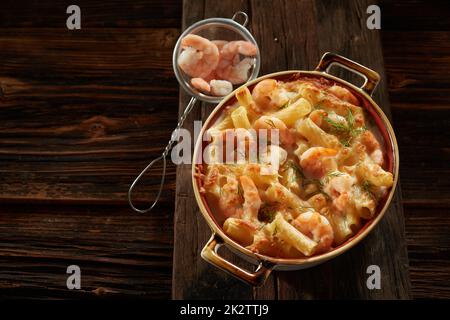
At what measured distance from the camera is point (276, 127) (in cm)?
138

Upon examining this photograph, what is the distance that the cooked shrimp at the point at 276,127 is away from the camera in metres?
1.38

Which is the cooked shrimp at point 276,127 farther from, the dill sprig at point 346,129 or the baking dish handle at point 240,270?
the baking dish handle at point 240,270

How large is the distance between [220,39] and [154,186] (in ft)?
1.89

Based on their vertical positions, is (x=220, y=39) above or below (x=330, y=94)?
above

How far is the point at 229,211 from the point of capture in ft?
4.34

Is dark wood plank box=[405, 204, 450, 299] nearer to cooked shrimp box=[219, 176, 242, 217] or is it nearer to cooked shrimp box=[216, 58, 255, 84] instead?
cooked shrimp box=[216, 58, 255, 84]

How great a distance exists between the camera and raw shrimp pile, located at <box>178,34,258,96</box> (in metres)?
1.67

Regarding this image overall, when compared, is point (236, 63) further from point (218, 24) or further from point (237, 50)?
point (218, 24)

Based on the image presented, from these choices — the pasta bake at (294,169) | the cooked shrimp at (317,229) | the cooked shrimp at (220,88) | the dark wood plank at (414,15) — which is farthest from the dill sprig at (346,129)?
the dark wood plank at (414,15)

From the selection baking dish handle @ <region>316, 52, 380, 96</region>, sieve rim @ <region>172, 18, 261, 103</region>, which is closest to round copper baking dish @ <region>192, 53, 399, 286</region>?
baking dish handle @ <region>316, 52, 380, 96</region>

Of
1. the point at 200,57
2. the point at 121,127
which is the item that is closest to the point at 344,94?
the point at 200,57

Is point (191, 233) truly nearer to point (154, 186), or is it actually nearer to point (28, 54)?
point (154, 186)

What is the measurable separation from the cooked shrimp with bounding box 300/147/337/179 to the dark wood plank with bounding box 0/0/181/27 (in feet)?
3.71
